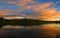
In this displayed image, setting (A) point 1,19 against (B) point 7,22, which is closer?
(A) point 1,19

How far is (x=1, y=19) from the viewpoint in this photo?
79.1 meters

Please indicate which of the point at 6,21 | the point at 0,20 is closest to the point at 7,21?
the point at 6,21

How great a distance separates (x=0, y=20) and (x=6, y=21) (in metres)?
5.15

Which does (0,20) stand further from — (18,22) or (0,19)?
(18,22)

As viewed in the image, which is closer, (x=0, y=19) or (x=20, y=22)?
(x=0, y=19)

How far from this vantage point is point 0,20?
78188 mm

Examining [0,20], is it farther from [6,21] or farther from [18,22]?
[18,22]

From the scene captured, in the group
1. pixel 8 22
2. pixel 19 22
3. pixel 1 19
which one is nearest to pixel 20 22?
pixel 19 22

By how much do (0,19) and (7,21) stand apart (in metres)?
5.24

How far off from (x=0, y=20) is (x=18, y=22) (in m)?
13.7

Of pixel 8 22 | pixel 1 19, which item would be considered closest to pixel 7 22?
pixel 8 22

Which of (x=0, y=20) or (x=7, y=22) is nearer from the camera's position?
(x=0, y=20)

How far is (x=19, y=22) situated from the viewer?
86688 millimetres

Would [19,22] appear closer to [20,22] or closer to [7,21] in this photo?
[20,22]
